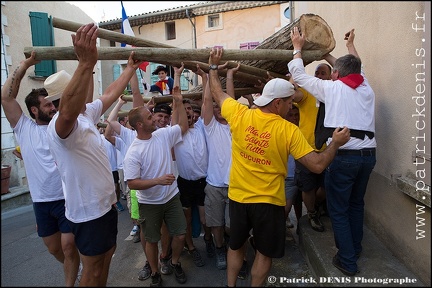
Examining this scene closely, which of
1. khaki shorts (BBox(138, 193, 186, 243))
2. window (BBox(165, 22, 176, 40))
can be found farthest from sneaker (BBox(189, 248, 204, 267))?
window (BBox(165, 22, 176, 40))

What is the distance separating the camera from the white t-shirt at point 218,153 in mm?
3344

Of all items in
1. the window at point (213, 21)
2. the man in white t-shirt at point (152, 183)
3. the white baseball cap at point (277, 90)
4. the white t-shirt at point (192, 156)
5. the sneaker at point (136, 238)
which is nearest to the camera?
the white baseball cap at point (277, 90)

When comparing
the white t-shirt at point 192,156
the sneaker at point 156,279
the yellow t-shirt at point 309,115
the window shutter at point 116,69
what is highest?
the window shutter at point 116,69

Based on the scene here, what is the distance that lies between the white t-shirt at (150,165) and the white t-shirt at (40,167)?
2.19 ft

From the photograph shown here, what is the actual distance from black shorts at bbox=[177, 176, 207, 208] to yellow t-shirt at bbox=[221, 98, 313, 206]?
116 centimetres

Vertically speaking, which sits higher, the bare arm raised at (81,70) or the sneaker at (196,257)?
the bare arm raised at (81,70)

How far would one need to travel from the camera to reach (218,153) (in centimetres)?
338

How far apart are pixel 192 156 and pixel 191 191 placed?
44cm

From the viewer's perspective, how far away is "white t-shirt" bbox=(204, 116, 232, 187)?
3.34 meters

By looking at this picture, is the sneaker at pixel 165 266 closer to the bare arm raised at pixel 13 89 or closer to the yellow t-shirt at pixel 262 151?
the yellow t-shirt at pixel 262 151

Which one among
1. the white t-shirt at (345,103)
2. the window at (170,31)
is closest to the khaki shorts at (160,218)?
the white t-shirt at (345,103)

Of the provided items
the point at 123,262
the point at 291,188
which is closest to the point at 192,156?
the point at 291,188

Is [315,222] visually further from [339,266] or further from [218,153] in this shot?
[218,153]

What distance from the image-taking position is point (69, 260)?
97.7 inches
